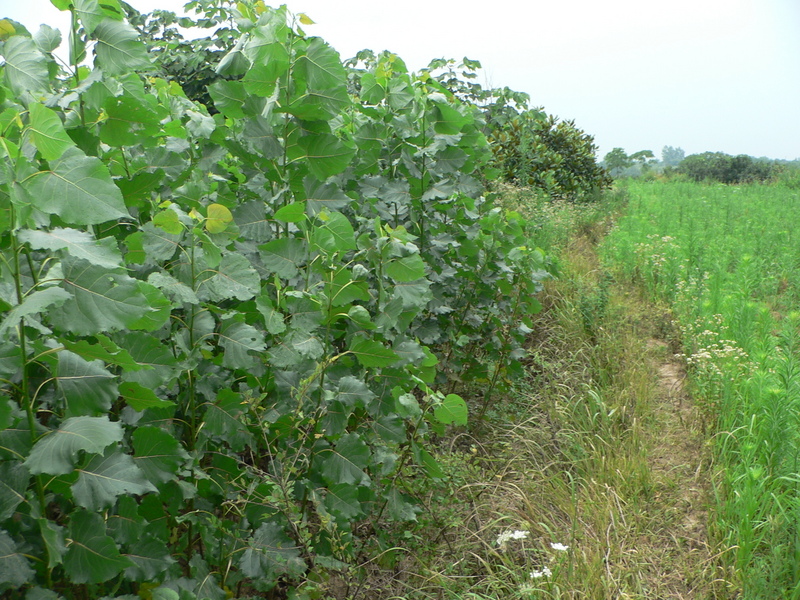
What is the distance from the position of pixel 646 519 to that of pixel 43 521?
268 cm

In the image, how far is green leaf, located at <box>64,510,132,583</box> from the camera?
123cm

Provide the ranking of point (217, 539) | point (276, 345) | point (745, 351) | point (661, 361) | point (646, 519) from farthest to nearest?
point (661, 361)
point (745, 351)
point (646, 519)
point (276, 345)
point (217, 539)

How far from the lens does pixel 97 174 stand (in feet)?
3.55

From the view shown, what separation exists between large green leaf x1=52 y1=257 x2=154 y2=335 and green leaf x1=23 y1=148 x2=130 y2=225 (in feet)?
0.37

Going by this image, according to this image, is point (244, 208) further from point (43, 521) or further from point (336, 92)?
point (43, 521)

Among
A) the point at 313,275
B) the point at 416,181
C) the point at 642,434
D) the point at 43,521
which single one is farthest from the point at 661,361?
the point at 43,521

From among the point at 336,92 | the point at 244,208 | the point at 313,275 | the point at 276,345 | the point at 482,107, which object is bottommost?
the point at 276,345

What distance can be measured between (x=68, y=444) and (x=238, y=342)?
651mm

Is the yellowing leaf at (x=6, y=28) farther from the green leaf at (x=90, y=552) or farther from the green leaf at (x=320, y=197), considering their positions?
the green leaf at (x=90, y=552)

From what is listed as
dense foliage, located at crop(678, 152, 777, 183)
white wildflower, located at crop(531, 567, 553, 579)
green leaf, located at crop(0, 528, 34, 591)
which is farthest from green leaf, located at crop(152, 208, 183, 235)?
dense foliage, located at crop(678, 152, 777, 183)

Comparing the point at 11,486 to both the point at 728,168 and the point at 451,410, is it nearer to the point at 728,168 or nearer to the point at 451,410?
the point at 451,410

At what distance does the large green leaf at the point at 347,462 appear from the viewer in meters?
1.93

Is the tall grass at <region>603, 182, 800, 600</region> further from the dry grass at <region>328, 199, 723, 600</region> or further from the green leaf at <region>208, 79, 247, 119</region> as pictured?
the green leaf at <region>208, 79, 247, 119</region>

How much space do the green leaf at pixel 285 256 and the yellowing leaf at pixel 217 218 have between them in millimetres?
355
